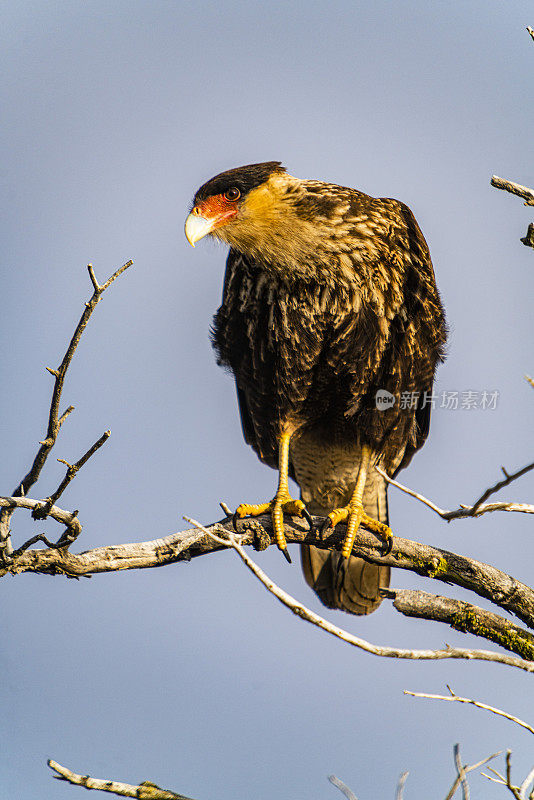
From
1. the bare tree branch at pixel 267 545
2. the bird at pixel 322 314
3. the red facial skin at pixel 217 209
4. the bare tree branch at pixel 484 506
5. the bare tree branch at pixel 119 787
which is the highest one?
the red facial skin at pixel 217 209

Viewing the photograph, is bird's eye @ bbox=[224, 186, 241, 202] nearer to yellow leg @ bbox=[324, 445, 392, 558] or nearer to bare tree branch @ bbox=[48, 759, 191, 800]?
yellow leg @ bbox=[324, 445, 392, 558]

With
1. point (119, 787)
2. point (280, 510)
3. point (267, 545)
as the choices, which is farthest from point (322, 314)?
point (119, 787)

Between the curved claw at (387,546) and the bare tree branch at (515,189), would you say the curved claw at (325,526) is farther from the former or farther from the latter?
the bare tree branch at (515,189)

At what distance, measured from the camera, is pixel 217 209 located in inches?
148

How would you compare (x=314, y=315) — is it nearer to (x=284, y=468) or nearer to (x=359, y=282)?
(x=359, y=282)

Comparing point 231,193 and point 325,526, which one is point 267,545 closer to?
point 325,526

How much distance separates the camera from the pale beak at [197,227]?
12.1 ft

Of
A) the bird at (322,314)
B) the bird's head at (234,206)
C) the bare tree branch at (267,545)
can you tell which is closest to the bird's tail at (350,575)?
the bird at (322,314)

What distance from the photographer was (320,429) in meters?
4.29

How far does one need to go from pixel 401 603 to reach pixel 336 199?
6.25 feet

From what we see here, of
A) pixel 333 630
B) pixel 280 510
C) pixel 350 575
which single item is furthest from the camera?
pixel 350 575

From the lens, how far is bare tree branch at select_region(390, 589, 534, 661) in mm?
3029

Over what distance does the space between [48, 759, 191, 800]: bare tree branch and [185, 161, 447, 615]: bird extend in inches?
50.9

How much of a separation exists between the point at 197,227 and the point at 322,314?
2.31 ft
